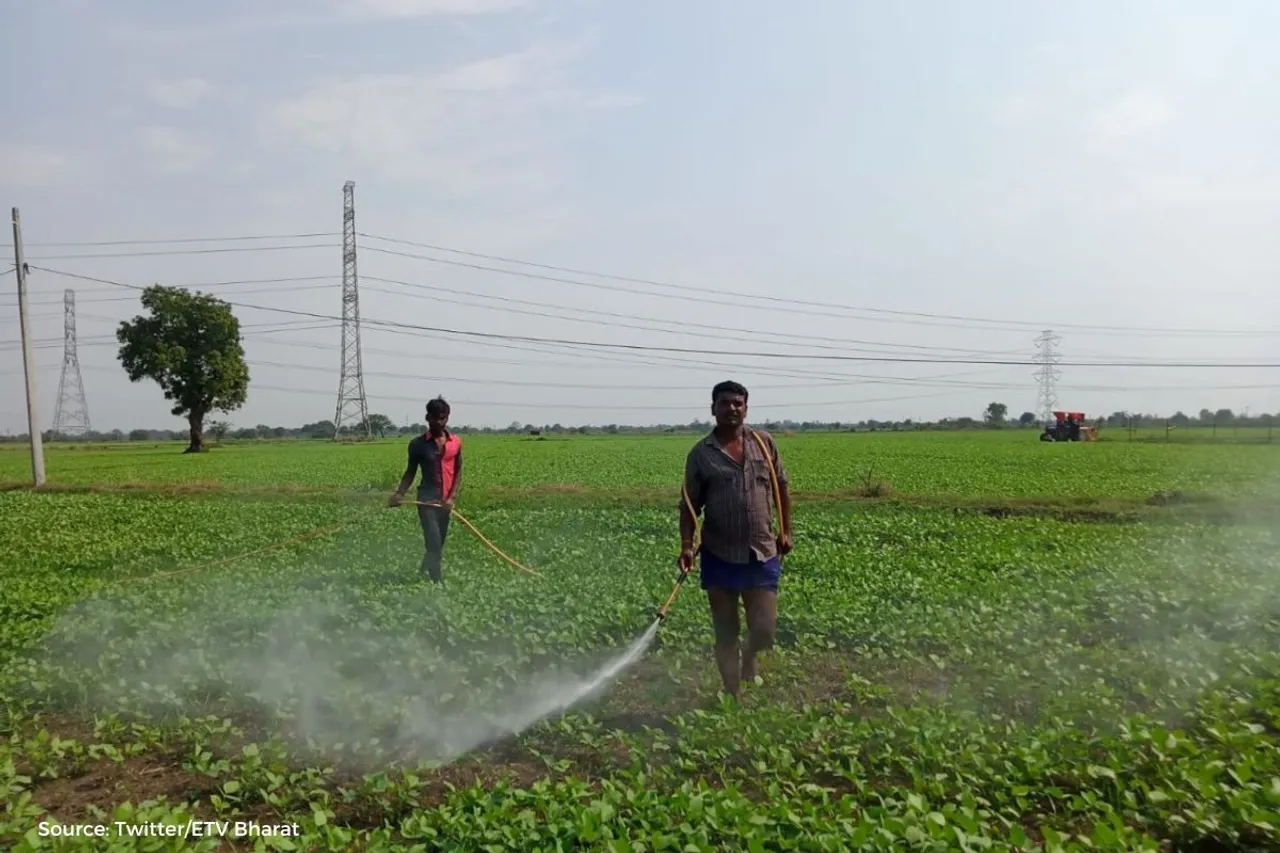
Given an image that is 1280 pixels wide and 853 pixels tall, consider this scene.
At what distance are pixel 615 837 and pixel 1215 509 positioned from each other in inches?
780

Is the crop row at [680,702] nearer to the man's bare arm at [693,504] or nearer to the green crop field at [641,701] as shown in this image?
the green crop field at [641,701]

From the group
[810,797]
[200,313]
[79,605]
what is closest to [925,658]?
[810,797]

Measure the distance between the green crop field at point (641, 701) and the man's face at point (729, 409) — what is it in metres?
1.94

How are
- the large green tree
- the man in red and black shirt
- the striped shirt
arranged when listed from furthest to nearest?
the large green tree < the man in red and black shirt < the striped shirt

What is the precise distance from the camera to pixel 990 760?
4973mm

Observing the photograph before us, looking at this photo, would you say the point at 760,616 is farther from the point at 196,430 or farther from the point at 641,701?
the point at 196,430

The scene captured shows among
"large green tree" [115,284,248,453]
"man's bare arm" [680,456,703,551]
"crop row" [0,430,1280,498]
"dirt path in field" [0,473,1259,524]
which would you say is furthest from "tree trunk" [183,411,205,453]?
"man's bare arm" [680,456,703,551]

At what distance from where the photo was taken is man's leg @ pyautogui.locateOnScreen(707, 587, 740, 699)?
639cm

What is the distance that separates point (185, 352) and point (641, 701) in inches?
2521

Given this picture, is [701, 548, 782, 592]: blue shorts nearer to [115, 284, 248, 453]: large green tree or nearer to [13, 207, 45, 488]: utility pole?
[13, 207, 45, 488]: utility pole

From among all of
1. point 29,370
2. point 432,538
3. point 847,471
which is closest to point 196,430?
point 29,370

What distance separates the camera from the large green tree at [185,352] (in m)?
61.7

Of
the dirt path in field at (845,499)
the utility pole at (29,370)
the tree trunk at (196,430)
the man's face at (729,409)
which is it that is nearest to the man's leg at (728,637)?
the man's face at (729,409)

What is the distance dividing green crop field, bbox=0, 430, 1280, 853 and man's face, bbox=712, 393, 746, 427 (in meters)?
1.94
